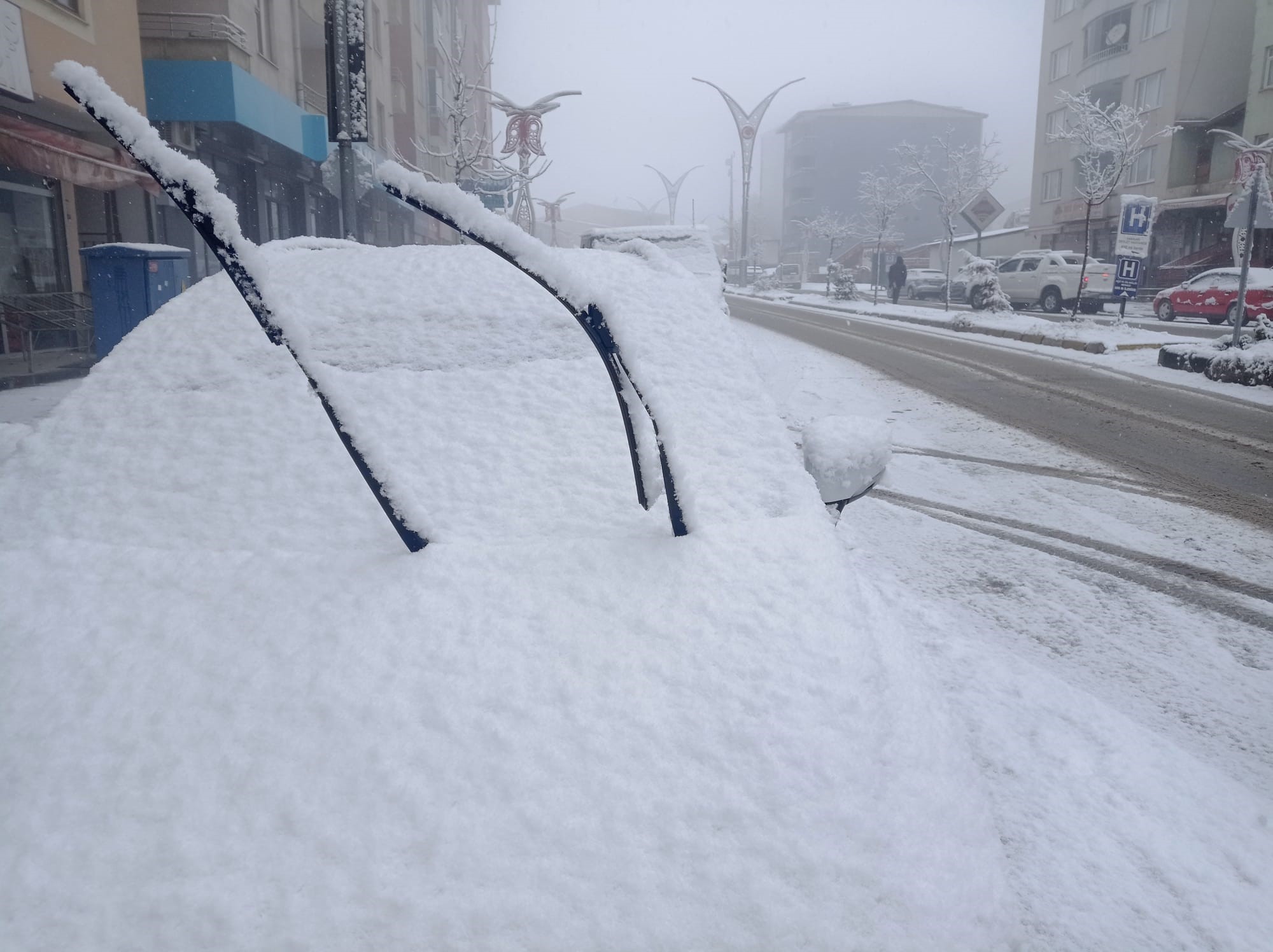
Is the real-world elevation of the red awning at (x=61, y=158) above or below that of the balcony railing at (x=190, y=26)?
below

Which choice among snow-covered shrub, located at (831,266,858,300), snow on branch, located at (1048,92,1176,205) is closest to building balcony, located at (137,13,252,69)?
A: snow on branch, located at (1048,92,1176,205)

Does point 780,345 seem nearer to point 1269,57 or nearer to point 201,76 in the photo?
point 201,76

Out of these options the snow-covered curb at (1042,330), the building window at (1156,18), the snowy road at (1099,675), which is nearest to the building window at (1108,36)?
the building window at (1156,18)

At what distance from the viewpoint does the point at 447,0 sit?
1489 inches

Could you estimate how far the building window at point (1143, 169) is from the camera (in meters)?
38.4

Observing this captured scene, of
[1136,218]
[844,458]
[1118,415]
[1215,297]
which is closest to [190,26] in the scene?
[1118,415]

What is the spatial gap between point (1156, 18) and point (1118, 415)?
38970mm

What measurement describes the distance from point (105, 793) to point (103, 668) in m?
0.23

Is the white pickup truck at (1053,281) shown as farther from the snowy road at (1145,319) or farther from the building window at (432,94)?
the building window at (432,94)

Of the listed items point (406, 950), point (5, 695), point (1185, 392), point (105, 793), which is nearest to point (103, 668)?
point (5, 695)

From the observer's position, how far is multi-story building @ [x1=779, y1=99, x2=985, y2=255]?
318ft

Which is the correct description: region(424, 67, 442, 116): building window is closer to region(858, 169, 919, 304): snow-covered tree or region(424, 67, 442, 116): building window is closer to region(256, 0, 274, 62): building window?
region(256, 0, 274, 62): building window

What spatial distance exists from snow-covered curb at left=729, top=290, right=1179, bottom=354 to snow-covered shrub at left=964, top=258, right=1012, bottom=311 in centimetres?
38

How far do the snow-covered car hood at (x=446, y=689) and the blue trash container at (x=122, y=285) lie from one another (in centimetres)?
818
